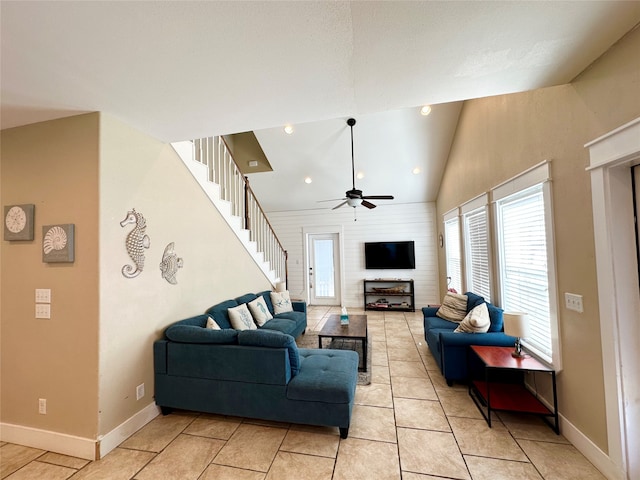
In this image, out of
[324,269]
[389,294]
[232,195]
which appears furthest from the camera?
[324,269]

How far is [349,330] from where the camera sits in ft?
11.8

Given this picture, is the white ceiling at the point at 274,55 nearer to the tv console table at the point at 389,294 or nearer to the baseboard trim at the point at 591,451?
the baseboard trim at the point at 591,451

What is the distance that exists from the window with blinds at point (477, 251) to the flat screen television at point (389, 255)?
2190 millimetres

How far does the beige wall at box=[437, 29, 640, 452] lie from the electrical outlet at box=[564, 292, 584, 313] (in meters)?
0.04

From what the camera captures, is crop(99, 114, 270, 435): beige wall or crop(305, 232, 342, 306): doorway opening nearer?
crop(99, 114, 270, 435): beige wall

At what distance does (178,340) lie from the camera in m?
2.43

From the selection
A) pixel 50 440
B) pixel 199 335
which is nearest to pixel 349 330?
pixel 199 335

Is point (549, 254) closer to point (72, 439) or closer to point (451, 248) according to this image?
point (451, 248)

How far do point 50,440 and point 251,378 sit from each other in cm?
163

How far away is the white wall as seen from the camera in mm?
6605

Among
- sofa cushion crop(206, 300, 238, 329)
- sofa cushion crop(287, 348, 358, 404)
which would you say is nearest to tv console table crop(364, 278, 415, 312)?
sofa cushion crop(206, 300, 238, 329)

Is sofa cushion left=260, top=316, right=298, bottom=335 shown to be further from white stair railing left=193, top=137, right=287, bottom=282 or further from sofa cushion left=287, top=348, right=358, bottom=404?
white stair railing left=193, top=137, right=287, bottom=282

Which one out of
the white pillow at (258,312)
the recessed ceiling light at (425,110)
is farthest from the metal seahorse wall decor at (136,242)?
the recessed ceiling light at (425,110)

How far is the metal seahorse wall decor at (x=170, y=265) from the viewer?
2656mm
